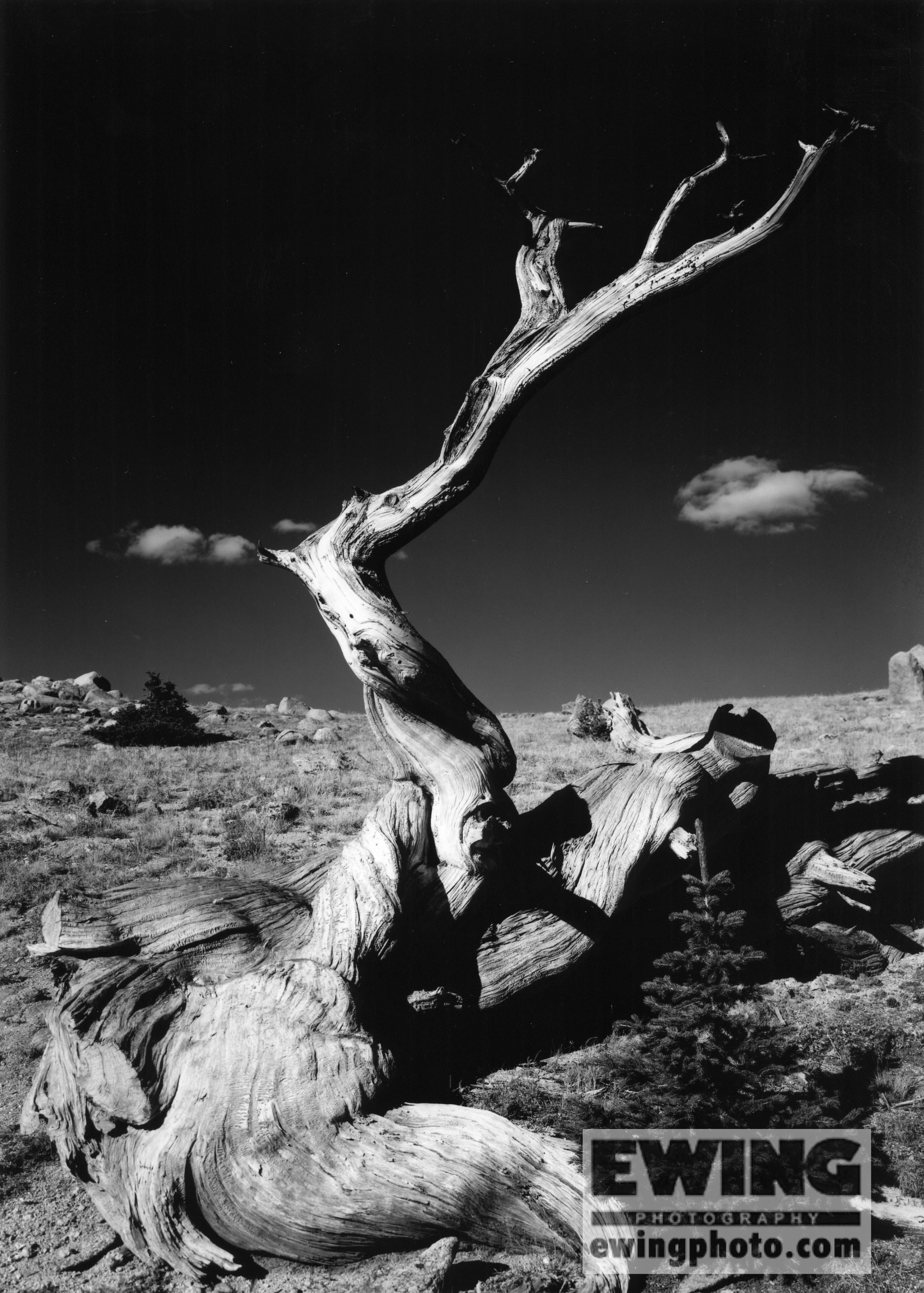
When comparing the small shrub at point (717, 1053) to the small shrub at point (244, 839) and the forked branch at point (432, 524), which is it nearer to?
the forked branch at point (432, 524)

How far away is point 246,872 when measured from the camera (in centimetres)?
938

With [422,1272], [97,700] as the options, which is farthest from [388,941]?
[97,700]

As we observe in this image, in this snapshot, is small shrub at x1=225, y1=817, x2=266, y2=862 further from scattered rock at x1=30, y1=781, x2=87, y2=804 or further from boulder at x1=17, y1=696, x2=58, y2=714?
boulder at x1=17, y1=696, x2=58, y2=714

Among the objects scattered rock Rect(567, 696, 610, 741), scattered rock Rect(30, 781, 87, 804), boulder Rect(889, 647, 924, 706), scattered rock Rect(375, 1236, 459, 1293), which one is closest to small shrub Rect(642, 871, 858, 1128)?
scattered rock Rect(375, 1236, 459, 1293)

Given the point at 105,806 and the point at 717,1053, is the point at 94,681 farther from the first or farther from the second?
the point at 717,1053

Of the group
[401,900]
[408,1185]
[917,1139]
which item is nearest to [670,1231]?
[408,1185]

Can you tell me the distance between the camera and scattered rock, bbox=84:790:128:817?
38.2 ft

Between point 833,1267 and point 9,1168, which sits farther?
point 9,1168

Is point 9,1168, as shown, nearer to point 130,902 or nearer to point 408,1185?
point 130,902

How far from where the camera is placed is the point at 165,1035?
4656mm

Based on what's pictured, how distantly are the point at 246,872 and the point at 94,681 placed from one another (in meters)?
23.2

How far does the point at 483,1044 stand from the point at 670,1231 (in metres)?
2.33

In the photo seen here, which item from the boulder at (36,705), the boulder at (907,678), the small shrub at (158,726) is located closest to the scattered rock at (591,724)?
the small shrub at (158,726)

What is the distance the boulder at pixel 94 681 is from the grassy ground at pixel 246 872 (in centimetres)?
696
